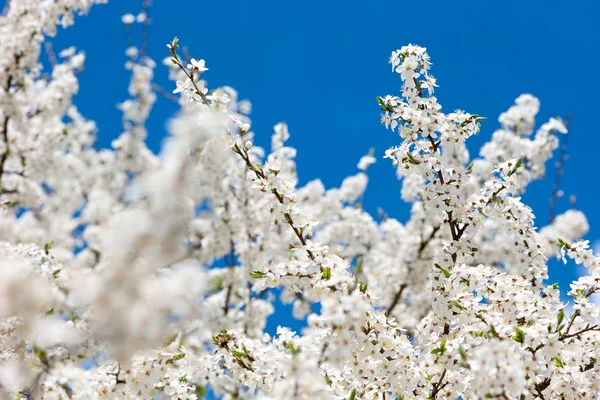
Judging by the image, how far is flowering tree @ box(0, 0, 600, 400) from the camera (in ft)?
4.61

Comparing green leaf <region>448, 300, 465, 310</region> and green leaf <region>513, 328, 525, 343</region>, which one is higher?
green leaf <region>448, 300, 465, 310</region>

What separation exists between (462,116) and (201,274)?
3436 mm

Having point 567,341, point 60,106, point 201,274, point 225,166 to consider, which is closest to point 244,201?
point 225,166

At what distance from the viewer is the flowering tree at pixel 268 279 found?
1405 millimetres

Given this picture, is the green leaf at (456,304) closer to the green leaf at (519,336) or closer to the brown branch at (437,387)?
the brown branch at (437,387)

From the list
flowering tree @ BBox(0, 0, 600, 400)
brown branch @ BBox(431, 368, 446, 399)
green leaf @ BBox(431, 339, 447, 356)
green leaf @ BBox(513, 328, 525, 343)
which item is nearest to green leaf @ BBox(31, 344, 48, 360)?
flowering tree @ BBox(0, 0, 600, 400)

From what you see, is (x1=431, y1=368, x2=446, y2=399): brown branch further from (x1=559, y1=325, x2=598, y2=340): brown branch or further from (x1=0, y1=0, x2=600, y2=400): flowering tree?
(x1=559, y1=325, x2=598, y2=340): brown branch

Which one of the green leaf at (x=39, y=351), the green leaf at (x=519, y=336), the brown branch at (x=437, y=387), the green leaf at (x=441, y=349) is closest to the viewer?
the green leaf at (x=39, y=351)

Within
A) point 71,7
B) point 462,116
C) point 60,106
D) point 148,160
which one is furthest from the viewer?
point 148,160

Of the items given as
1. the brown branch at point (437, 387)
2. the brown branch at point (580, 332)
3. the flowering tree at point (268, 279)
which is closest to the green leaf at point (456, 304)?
the flowering tree at point (268, 279)

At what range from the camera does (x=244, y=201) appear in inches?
371

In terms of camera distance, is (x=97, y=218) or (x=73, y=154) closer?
→ (x=97, y=218)

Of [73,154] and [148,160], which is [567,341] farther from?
[73,154]

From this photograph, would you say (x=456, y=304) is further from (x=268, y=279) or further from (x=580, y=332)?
(x=268, y=279)
